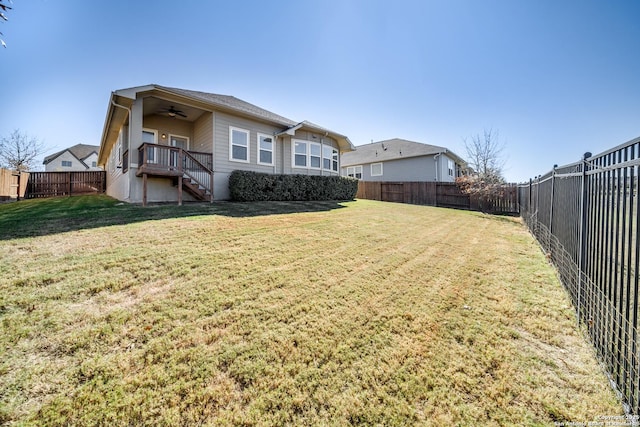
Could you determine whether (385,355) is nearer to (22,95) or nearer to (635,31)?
(635,31)

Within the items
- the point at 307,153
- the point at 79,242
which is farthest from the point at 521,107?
the point at 79,242

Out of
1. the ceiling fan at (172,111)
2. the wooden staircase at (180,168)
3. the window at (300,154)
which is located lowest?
the wooden staircase at (180,168)

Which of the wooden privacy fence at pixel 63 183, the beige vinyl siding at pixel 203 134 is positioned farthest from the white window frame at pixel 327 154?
the wooden privacy fence at pixel 63 183

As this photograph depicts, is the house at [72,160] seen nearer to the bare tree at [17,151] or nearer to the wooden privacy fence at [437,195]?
the bare tree at [17,151]

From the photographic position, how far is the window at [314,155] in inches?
609

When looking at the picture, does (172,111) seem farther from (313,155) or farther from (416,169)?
(416,169)

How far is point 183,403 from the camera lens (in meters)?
1.75

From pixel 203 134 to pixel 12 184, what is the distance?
15489 millimetres

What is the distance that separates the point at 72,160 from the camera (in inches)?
1613

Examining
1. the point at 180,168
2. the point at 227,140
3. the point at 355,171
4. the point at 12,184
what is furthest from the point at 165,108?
the point at 355,171

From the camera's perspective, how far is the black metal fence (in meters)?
1.90

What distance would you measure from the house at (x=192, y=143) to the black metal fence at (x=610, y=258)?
34.8ft

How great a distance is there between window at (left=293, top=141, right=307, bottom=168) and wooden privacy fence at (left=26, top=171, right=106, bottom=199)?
17415mm

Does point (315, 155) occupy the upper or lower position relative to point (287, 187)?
upper
